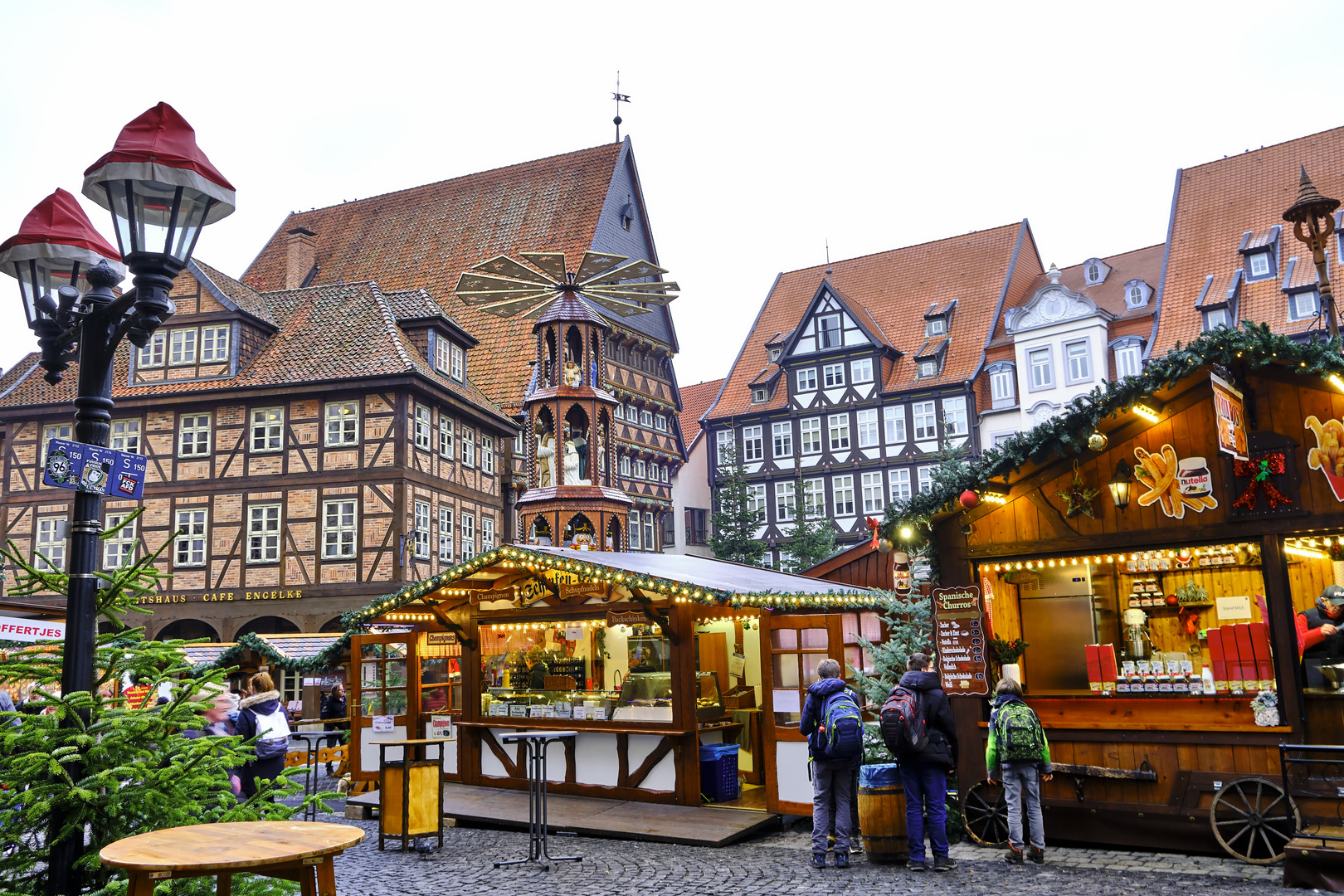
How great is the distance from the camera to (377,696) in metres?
14.3

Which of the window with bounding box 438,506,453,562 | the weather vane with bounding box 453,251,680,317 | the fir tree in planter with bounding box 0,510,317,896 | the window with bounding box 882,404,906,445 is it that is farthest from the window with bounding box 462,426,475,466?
the fir tree in planter with bounding box 0,510,317,896

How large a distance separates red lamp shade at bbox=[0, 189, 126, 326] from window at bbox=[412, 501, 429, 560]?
1958 cm

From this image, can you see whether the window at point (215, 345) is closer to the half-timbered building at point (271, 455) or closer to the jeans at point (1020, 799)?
the half-timbered building at point (271, 455)

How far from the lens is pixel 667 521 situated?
39094 millimetres

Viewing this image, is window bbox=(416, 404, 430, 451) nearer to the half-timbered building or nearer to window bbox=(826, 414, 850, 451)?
the half-timbered building

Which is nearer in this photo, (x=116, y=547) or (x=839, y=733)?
(x=839, y=733)

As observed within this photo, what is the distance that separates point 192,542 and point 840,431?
21.5m

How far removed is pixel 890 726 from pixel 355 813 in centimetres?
699

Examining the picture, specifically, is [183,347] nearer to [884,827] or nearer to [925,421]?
[925,421]

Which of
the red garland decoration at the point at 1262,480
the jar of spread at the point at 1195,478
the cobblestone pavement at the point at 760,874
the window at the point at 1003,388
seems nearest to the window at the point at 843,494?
the window at the point at 1003,388

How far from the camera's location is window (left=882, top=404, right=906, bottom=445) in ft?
121

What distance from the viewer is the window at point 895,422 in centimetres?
3684

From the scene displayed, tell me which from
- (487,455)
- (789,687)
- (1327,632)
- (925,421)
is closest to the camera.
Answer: (1327,632)

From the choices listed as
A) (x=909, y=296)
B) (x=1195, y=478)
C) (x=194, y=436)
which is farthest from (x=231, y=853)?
(x=909, y=296)
